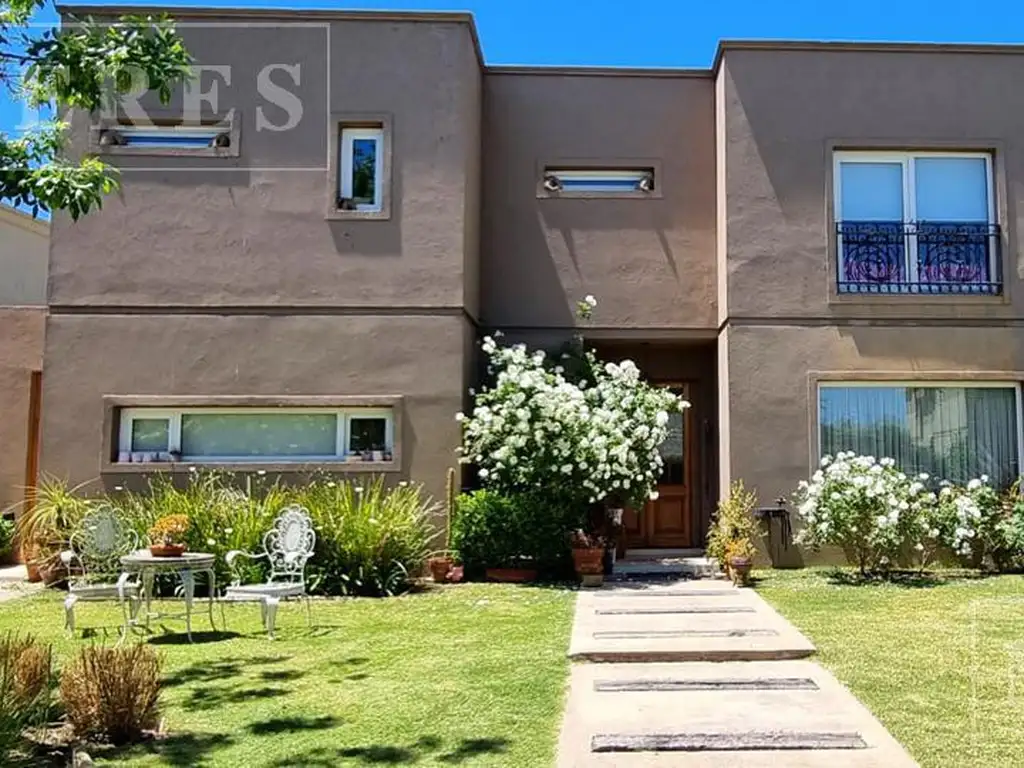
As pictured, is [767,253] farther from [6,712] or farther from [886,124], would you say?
[6,712]

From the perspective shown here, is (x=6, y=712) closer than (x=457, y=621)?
Yes

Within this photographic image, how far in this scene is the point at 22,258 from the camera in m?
17.5

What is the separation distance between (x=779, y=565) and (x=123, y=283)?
9.66 metres

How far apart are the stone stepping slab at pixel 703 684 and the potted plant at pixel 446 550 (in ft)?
17.2

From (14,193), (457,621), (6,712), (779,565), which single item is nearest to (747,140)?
(779,565)

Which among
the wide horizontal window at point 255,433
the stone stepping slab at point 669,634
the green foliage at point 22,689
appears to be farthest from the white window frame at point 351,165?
the green foliage at point 22,689

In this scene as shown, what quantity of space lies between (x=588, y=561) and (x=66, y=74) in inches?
312

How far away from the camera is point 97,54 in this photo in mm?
5863

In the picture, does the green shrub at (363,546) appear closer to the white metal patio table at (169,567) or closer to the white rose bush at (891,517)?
the white metal patio table at (169,567)

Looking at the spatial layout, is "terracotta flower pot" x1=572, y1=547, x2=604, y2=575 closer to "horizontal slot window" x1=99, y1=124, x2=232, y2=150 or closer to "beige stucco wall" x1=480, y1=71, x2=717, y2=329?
"beige stucco wall" x1=480, y1=71, x2=717, y2=329

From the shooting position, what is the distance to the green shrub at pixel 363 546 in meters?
11.5

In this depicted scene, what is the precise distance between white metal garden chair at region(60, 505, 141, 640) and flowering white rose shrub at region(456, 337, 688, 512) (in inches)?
170

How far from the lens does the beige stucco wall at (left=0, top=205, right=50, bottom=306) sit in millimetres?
16922

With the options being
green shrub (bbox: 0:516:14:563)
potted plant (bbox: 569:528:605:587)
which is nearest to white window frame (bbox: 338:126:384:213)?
potted plant (bbox: 569:528:605:587)
